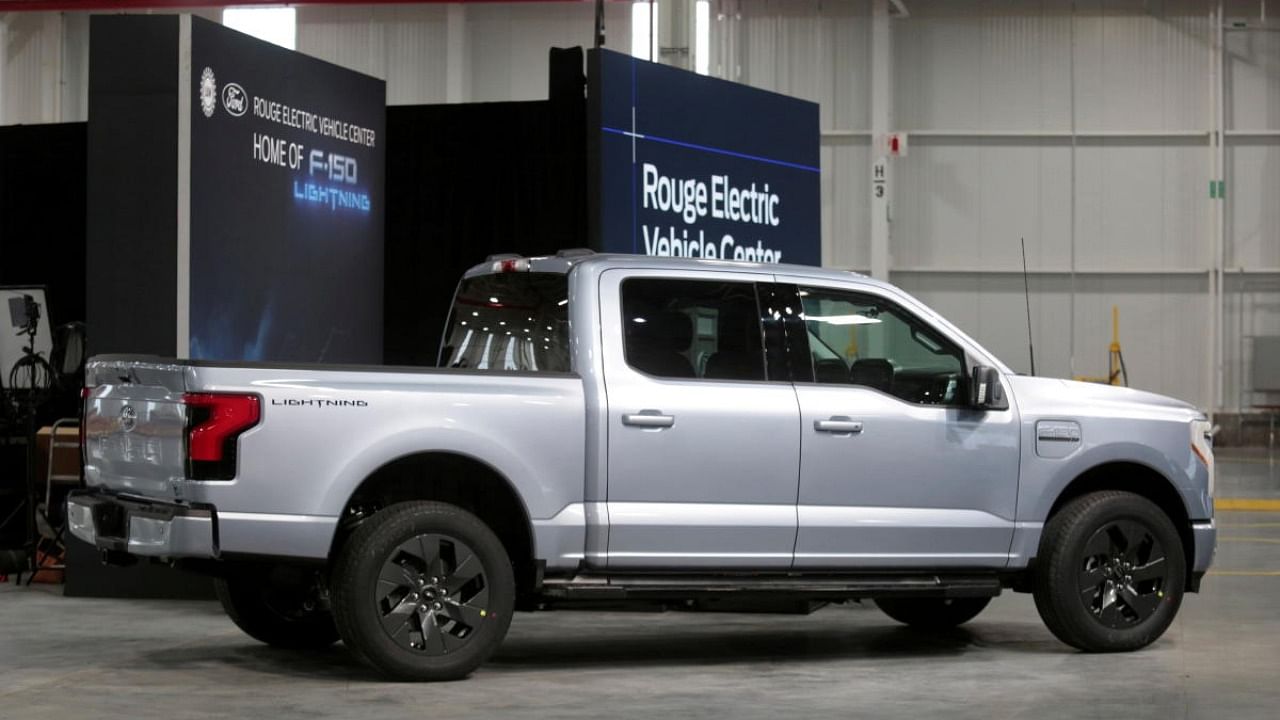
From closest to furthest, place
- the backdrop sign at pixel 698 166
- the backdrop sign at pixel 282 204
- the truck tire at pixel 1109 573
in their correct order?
the truck tire at pixel 1109 573 < the backdrop sign at pixel 282 204 < the backdrop sign at pixel 698 166

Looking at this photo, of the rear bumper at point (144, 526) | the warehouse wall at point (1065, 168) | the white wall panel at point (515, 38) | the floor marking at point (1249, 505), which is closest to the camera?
the rear bumper at point (144, 526)

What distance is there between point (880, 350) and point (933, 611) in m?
2.10

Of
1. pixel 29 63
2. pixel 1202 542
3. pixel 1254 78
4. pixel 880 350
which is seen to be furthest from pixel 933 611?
pixel 29 63

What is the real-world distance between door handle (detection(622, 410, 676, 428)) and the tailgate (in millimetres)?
1883

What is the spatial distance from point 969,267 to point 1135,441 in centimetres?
2281

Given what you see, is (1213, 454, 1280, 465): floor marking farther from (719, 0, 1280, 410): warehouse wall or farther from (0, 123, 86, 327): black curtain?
(0, 123, 86, 327): black curtain

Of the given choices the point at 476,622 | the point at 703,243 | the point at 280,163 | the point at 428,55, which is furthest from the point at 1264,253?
the point at 476,622

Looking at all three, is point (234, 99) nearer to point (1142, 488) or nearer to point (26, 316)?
point (26, 316)

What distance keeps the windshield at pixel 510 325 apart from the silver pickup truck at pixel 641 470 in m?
0.02

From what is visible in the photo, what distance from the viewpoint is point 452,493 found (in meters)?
7.89

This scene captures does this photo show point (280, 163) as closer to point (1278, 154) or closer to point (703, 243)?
point (703, 243)

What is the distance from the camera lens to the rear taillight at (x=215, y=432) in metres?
7.17

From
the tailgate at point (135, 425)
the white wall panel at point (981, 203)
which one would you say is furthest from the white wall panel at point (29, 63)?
the tailgate at point (135, 425)

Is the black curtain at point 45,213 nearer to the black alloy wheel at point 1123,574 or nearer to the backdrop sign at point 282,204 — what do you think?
the backdrop sign at point 282,204
